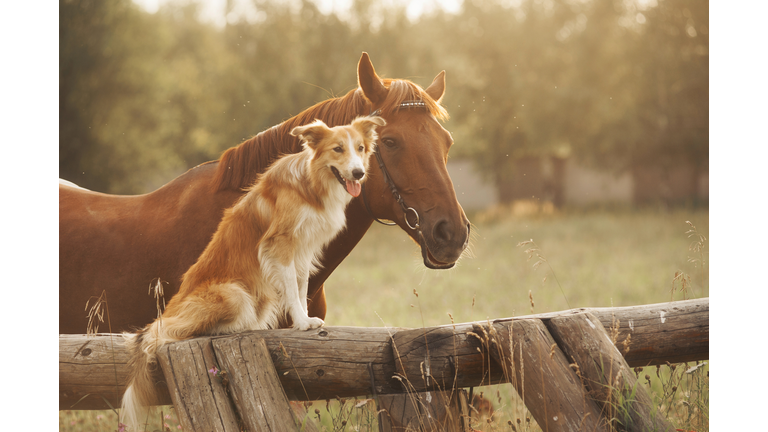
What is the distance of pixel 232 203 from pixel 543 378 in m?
1.82

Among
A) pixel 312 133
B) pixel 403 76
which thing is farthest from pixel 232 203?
pixel 403 76

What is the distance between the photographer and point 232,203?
286 centimetres

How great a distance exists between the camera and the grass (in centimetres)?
654

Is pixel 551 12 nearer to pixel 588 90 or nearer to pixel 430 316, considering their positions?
pixel 588 90

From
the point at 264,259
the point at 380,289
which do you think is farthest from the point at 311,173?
the point at 380,289

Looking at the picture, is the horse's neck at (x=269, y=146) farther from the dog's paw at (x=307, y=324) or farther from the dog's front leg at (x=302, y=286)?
the dog's paw at (x=307, y=324)

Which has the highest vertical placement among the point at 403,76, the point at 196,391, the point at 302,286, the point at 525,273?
the point at 302,286

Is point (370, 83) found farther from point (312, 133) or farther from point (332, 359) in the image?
point (332, 359)

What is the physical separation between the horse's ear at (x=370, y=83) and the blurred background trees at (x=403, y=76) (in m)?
0.48

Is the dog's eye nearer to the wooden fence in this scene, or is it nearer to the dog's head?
the dog's head

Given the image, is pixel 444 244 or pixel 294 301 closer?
pixel 294 301

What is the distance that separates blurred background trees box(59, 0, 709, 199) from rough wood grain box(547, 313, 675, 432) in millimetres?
1906

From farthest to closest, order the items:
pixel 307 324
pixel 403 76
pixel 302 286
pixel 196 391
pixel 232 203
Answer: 1. pixel 403 76
2. pixel 232 203
3. pixel 302 286
4. pixel 307 324
5. pixel 196 391
